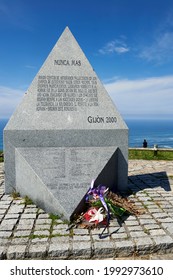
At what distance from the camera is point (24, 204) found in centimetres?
580

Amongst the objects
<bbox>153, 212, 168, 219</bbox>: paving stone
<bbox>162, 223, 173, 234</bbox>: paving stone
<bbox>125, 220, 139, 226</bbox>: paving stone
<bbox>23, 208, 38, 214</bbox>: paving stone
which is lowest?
<bbox>162, 223, 173, 234</bbox>: paving stone

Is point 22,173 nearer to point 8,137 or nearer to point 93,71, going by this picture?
point 8,137

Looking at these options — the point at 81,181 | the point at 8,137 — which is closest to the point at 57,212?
the point at 81,181

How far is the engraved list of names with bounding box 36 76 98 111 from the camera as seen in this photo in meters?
6.45

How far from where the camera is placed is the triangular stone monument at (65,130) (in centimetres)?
585

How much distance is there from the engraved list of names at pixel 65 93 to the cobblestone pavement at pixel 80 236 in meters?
2.39

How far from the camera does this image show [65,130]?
20.7 ft

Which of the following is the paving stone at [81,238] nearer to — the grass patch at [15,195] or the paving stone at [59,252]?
the paving stone at [59,252]

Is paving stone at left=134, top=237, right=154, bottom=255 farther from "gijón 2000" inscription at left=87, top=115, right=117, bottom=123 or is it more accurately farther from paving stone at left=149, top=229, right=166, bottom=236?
"gijón 2000" inscription at left=87, top=115, right=117, bottom=123

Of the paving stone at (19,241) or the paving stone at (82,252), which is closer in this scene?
the paving stone at (82,252)

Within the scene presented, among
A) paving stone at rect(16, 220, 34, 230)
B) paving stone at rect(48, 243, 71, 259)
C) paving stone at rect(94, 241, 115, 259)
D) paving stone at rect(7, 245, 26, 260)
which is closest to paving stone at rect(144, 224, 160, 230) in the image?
paving stone at rect(94, 241, 115, 259)

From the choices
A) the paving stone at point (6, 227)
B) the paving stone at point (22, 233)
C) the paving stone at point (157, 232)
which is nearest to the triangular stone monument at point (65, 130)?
the paving stone at point (6, 227)

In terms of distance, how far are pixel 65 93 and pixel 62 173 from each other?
207 centimetres

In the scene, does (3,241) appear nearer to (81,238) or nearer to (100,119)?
(81,238)
